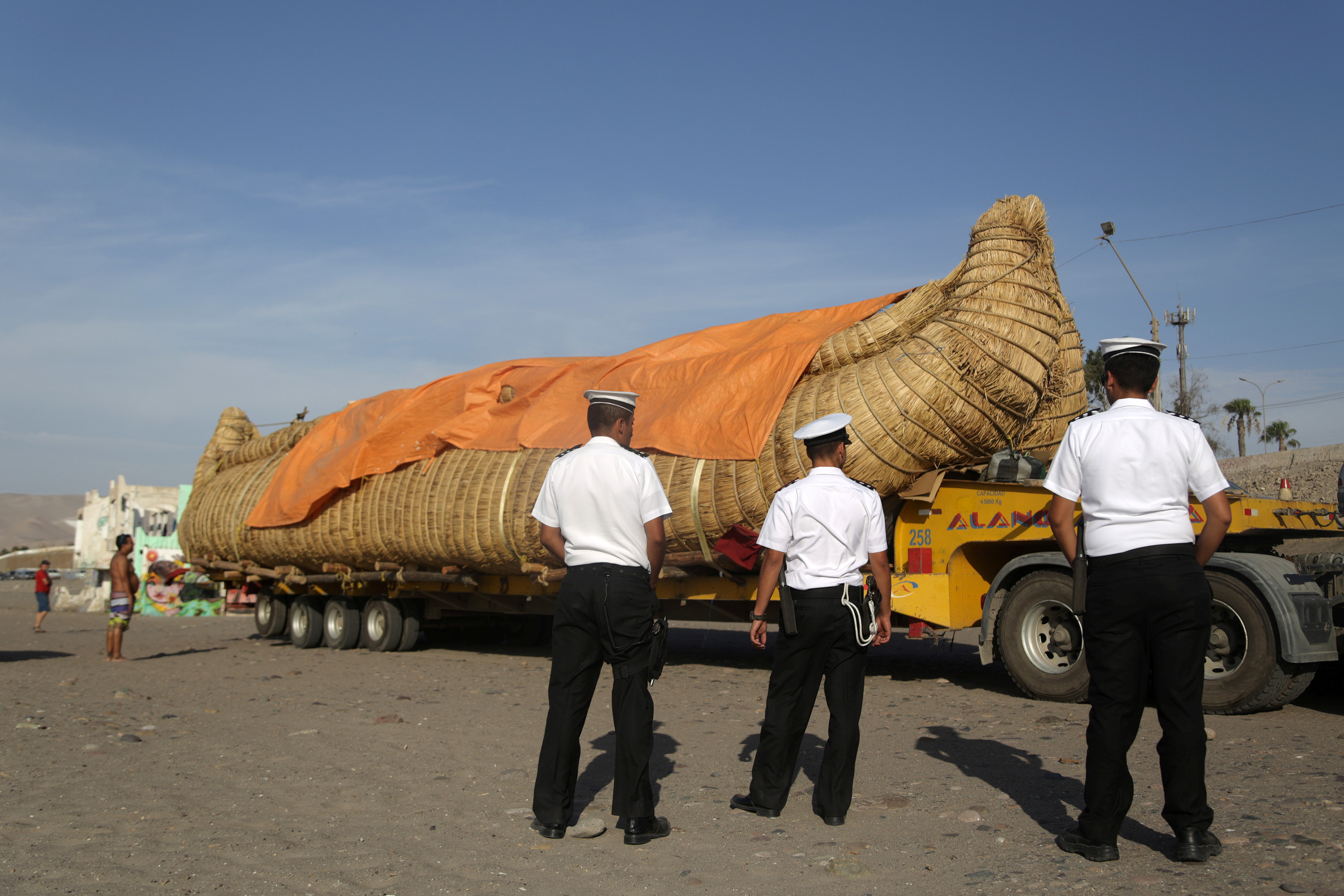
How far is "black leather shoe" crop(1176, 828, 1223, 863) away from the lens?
3.67 metres

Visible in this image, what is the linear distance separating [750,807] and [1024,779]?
150cm

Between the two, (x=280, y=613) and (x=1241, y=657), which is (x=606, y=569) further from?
(x=280, y=613)

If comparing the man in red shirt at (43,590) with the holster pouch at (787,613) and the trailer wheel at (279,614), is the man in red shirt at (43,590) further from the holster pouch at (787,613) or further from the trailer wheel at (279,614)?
the holster pouch at (787,613)

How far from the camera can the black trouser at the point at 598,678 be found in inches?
168

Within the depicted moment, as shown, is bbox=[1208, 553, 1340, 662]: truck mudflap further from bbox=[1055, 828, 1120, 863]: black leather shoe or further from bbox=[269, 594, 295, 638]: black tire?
bbox=[269, 594, 295, 638]: black tire

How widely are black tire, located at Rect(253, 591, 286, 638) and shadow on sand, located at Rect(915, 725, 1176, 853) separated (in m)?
13.0

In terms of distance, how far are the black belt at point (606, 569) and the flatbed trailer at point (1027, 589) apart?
6.02ft

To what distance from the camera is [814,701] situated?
4.53 meters

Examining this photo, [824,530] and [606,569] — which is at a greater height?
[824,530]

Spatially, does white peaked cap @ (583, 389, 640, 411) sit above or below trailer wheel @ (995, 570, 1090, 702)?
above

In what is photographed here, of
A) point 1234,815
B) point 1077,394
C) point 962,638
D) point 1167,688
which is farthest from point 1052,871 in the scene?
point 962,638

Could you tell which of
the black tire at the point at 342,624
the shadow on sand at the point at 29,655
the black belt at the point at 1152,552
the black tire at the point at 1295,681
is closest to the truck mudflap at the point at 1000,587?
the black tire at the point at 1295,681

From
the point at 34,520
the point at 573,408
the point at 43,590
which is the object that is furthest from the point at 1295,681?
the point at 34,520

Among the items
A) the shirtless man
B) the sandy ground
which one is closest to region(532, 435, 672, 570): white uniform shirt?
the sandy ground
